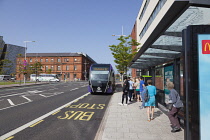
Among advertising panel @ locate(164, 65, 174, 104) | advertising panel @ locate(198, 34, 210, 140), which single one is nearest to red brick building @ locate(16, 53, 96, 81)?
advertising panel @ locate(164, 65, 174, 104)

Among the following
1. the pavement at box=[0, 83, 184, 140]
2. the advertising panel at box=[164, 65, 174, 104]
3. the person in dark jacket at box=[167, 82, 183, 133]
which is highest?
the advertising panel at box=[164, 65, 174, 104]

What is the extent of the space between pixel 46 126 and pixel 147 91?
3.98 meters

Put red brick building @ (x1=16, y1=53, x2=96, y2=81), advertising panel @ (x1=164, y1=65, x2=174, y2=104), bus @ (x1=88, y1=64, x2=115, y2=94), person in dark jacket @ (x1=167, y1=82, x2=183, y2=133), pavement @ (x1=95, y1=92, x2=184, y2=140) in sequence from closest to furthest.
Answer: pavement @ (x1=95, y1=92, x2=184, y2=140) < person in dark jacket @ (x1=167, y1=82, x2=183, y2=133) < advertising panel @ (x1=164, y1=65, x2=174, y2=104) < bus @ (x1=88, y1=64, x2=115, y2=94) < red brick building @ (x1=16, y1=53, x2=96, y2=81)

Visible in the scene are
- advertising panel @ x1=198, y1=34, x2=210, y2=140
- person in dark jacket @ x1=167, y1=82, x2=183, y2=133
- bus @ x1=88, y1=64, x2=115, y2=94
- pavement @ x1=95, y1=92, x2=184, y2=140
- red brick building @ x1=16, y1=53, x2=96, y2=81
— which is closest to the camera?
advertising panel @ x1=198, y1=34, x2=210, y2=140

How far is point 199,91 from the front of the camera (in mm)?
2518

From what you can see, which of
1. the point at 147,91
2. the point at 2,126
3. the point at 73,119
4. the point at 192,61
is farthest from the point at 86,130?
the point at 192,61

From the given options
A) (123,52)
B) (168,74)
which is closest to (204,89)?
(168,74)

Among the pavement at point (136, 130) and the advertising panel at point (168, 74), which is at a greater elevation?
the advertising panel at point (168, 74)

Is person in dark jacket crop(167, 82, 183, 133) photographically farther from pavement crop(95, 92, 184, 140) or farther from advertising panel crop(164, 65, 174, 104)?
advertising panel crop(164, 65, 174, 104)

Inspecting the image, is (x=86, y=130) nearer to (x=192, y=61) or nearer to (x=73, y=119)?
(x=73, y=119)

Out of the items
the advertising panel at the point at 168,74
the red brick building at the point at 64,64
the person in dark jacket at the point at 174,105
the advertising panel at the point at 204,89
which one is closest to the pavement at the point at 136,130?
the person in dark jacket at the point at 174,105

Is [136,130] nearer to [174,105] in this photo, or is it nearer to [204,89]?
[174,105]

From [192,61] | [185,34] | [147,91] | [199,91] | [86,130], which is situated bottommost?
[86,130]

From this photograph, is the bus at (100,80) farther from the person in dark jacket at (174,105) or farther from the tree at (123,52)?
the person in dark jacket at (174,105)
